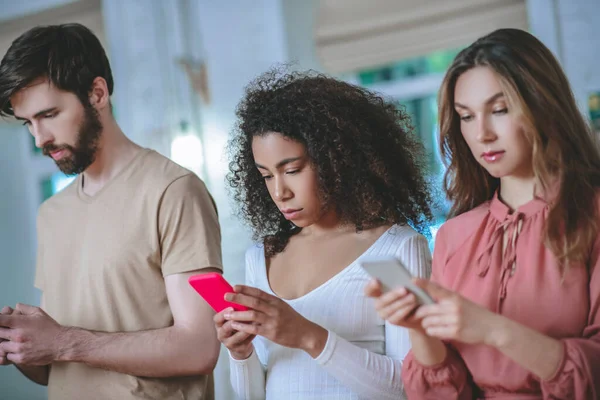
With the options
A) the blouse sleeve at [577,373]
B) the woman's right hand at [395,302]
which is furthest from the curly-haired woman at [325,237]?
the blouse sleeve at [577,373]

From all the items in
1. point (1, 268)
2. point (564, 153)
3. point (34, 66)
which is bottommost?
point (1, 268)

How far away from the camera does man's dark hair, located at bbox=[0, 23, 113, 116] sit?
2.21 m

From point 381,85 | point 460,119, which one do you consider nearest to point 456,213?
point 460,119

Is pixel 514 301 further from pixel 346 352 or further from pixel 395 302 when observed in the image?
pixel 346 352

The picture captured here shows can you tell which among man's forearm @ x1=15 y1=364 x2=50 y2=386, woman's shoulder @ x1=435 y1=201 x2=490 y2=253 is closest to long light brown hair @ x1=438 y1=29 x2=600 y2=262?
woman's shoulder @ x1=435 y1=201 x2=490 y2=253

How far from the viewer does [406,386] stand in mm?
1546

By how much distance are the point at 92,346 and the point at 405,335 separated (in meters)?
0.89

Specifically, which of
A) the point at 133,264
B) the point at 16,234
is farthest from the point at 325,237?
the point at 16,234

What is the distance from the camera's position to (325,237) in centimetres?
200

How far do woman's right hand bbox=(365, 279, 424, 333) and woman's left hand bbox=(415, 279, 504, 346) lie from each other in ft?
0.10

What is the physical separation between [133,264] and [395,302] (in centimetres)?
105

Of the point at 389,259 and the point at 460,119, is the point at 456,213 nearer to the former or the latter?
the point at 460,119

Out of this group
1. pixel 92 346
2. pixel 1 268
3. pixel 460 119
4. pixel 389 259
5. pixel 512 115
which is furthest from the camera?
pixel 1 268

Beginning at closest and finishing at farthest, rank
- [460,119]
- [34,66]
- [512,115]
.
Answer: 1. [512,115]
2. [460,119]
3. [34,66]
